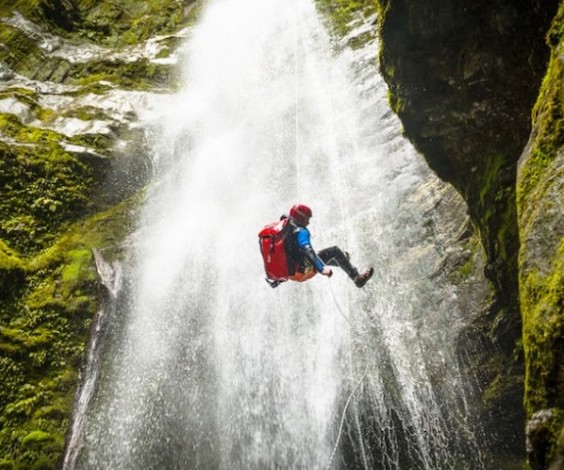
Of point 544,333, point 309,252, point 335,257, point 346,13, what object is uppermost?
point 544,333

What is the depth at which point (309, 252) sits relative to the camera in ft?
20.9

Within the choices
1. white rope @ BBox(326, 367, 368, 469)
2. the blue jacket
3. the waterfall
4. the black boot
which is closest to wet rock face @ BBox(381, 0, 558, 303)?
the black boot

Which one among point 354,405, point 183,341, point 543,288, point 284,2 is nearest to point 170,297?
point 183,341

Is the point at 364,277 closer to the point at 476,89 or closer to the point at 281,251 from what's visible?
the point at 281,251

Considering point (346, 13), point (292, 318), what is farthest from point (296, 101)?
point (292, 318)

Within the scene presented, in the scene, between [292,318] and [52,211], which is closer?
[292,318]

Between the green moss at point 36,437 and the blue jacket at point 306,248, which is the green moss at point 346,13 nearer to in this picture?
the blue jacket at point 306,248

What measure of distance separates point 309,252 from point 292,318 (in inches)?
129

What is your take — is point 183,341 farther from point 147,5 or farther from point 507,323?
point 147,5

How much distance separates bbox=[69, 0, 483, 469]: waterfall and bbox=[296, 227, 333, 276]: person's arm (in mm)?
2735

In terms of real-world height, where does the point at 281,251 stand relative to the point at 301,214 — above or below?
below

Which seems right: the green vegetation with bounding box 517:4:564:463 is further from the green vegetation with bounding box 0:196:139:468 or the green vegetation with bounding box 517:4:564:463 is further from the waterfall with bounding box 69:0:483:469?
the green vegetation with bounding box 0:196:139:468

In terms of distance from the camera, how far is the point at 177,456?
27.5ft

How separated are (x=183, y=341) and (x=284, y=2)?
1461 centimetres
